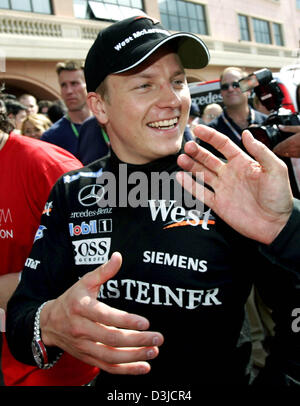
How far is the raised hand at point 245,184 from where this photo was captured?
973mm

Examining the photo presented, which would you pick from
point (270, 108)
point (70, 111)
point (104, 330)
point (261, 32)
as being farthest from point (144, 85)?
point (261, 32)

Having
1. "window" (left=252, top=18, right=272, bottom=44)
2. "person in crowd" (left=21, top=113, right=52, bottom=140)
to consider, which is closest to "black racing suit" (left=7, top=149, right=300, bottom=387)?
"person in crowd" (left=21, top=113, right=52, bottom=140)

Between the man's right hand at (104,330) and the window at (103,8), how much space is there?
10.9 metres

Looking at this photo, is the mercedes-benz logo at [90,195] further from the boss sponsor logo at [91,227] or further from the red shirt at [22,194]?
the red shirt at [22,194]

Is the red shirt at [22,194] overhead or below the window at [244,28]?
below

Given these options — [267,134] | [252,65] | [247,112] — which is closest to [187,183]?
[267,134]

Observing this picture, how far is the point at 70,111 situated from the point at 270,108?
2099 millimetres

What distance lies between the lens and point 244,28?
15.2 meters

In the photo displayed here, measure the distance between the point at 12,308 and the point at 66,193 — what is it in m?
0.44

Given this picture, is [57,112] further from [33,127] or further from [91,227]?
[91,227]

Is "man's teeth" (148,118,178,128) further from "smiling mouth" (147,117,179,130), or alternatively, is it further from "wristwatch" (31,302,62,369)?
"wristwatch" (31,302,62,369)

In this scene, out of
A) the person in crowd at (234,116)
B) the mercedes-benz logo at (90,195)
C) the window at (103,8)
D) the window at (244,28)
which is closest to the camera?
the mercedes-benz logo at (90,195)

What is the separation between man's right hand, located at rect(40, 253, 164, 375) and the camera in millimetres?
889

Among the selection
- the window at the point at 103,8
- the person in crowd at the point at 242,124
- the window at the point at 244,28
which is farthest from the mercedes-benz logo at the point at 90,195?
the window at the point at 244,28
